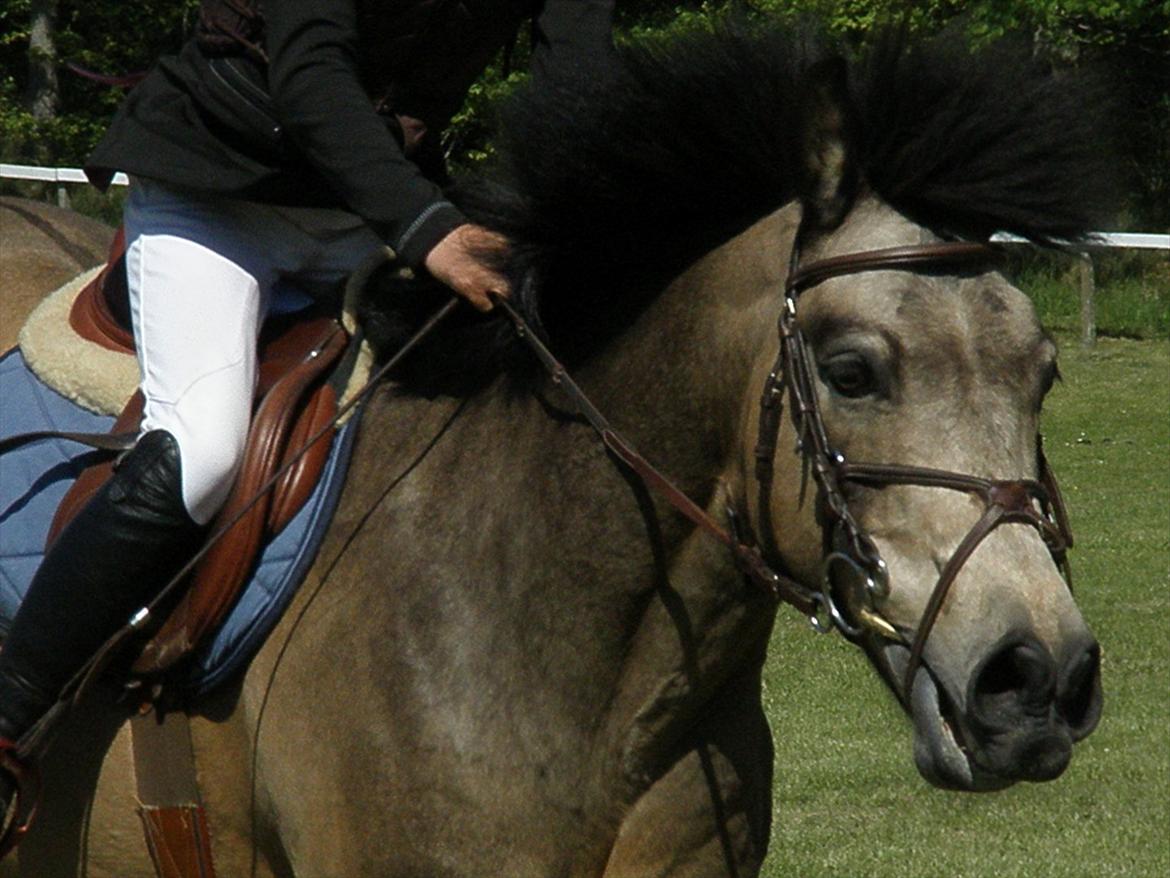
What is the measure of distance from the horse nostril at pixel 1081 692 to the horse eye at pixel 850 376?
0.49 m

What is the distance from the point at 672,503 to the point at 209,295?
0.95 m

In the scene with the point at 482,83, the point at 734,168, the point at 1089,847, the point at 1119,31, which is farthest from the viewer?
the point at 1119,31

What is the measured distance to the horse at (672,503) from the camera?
109 inches

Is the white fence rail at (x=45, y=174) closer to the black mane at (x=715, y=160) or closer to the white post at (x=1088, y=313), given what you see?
the white post at (x=1088, y=313)

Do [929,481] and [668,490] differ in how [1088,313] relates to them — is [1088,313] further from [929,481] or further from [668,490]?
[929,481]

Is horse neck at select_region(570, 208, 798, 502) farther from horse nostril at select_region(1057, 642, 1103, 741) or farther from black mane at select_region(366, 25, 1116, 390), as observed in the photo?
horse nostril at select_region(1057, 642, 1103, 741)

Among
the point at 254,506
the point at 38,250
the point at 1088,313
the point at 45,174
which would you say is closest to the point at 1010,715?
the point at 254,506

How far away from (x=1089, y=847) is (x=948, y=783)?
377 centimetres

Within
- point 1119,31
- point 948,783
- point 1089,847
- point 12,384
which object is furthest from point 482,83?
point 948,783

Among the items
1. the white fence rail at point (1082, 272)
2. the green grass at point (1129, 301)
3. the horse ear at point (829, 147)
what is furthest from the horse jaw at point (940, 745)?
the green grass at point (1129, 301)

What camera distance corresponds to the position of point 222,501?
3443 millimetres

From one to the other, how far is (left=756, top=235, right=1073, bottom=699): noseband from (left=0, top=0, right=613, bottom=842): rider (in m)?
0.64

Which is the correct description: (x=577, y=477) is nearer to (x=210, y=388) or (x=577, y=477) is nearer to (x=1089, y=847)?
(x=210, y=388)

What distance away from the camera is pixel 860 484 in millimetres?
2803
